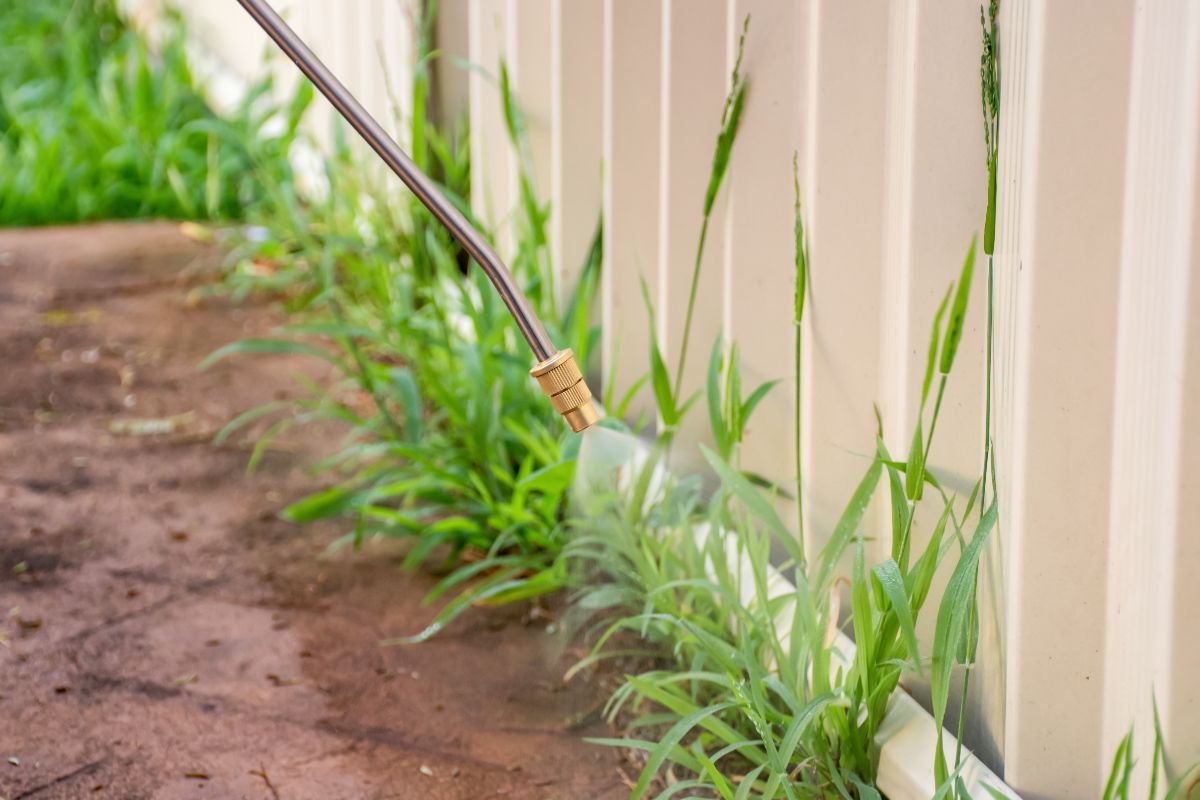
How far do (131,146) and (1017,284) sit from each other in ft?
12.3

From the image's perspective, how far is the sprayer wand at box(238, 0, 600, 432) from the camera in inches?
43.9

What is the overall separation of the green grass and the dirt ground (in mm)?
1131

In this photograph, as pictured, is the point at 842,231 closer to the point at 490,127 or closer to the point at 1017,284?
the point at 1017,284

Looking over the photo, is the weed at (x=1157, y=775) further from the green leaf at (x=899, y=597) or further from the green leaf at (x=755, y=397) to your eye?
the green leaf at (x=755, y=397)

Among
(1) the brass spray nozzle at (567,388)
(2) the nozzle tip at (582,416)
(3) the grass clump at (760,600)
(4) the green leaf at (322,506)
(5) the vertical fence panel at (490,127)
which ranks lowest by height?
(4) the green leaf at (322,506)

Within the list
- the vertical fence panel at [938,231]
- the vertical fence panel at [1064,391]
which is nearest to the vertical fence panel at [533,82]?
the vertical fence panel at [938,231]

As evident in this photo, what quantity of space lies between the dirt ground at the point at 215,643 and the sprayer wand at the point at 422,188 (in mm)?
649

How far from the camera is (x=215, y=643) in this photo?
1981mm

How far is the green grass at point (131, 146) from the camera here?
4.14 meters

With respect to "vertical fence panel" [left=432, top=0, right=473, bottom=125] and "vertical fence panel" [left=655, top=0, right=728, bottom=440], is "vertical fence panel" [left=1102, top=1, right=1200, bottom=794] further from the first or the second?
"vertical fence panel" [left=432, top=0, right=473, bottom=125]

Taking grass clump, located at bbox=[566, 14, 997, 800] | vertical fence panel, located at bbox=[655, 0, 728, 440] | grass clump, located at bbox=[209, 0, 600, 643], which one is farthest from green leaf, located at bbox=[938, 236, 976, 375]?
grass clump, located at bbox=[209, 0, 600, 643]

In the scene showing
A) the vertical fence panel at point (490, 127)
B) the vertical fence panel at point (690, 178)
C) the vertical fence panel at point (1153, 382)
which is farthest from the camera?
the vertical fence panel at point (490, 127)

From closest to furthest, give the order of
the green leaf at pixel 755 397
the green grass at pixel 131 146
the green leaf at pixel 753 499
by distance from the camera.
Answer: the green leaf at pixel 753 499
the green leaf at pixel 755 397
the green grass at pixel 131 146

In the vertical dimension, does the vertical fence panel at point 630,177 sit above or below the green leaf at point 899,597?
above
